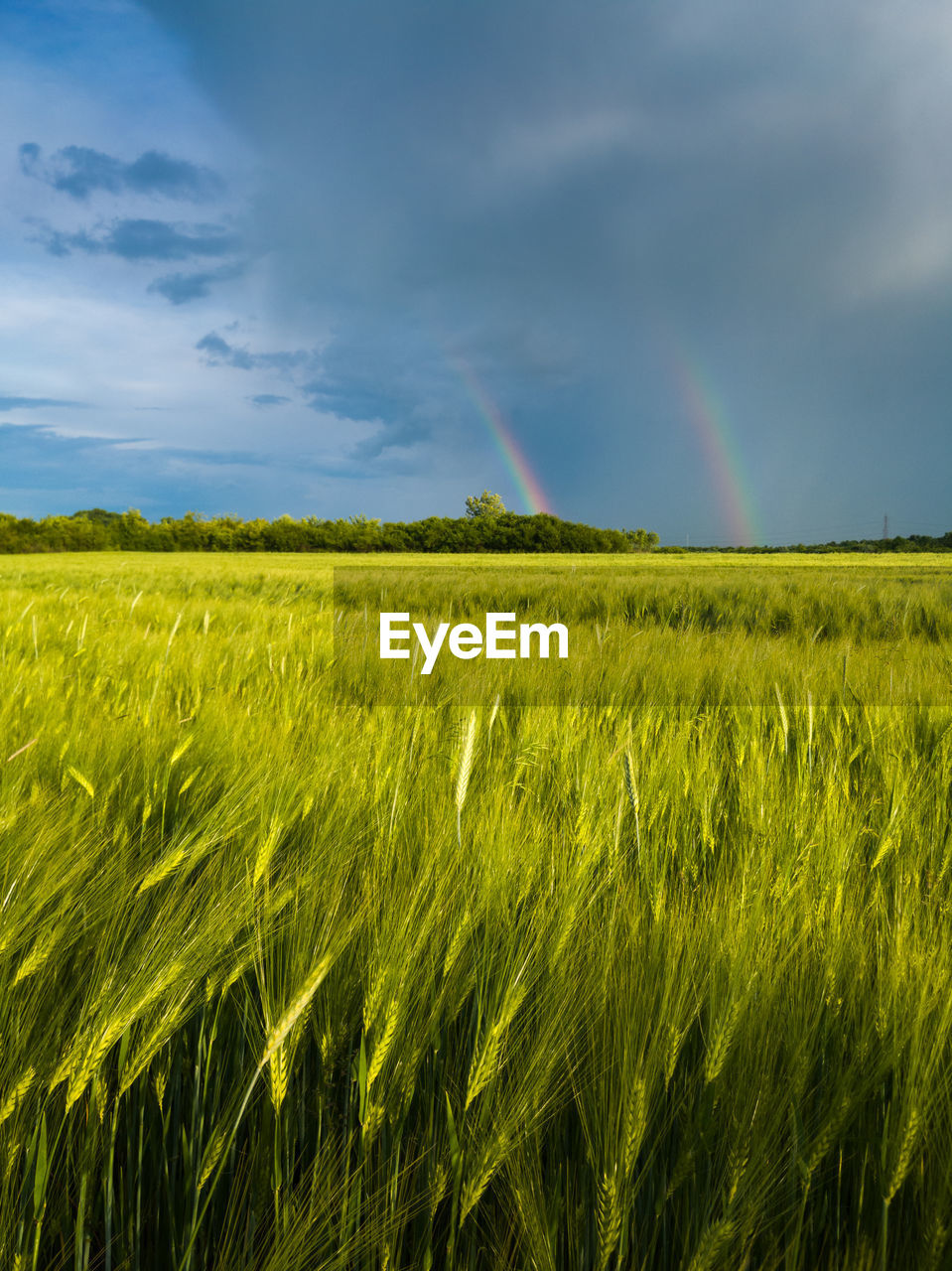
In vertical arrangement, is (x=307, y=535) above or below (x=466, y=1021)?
above

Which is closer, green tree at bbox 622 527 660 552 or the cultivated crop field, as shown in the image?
the cultivated crop field

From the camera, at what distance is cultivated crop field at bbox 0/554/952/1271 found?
1.71 feet

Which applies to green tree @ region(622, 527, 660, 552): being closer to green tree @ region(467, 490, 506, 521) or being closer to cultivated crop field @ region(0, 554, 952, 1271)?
green tree @ region(467, 490, 506, 521)

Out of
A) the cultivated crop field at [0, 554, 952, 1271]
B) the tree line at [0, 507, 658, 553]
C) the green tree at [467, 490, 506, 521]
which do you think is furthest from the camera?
the green tree at [467, 490, 506, 521]

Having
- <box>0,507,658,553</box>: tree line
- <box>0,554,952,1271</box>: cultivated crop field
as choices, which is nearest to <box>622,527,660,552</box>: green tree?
<box>0,507,658,553</box>: tree line

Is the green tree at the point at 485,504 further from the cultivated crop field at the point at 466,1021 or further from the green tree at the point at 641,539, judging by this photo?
the cultivated crop field at the point at 466,1021

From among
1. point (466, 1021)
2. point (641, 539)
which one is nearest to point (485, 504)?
point (641, 539)

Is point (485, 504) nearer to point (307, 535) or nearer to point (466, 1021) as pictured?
point (307, 535)

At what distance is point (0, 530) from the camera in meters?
49.8

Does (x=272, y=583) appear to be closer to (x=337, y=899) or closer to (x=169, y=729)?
(x=169, y=729)

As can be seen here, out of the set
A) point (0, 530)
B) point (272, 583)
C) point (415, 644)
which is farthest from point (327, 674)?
point (0, 530)

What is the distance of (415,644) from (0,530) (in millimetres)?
60687

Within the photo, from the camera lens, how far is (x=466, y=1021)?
2.43 feet

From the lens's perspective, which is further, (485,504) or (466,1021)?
(485,504)
